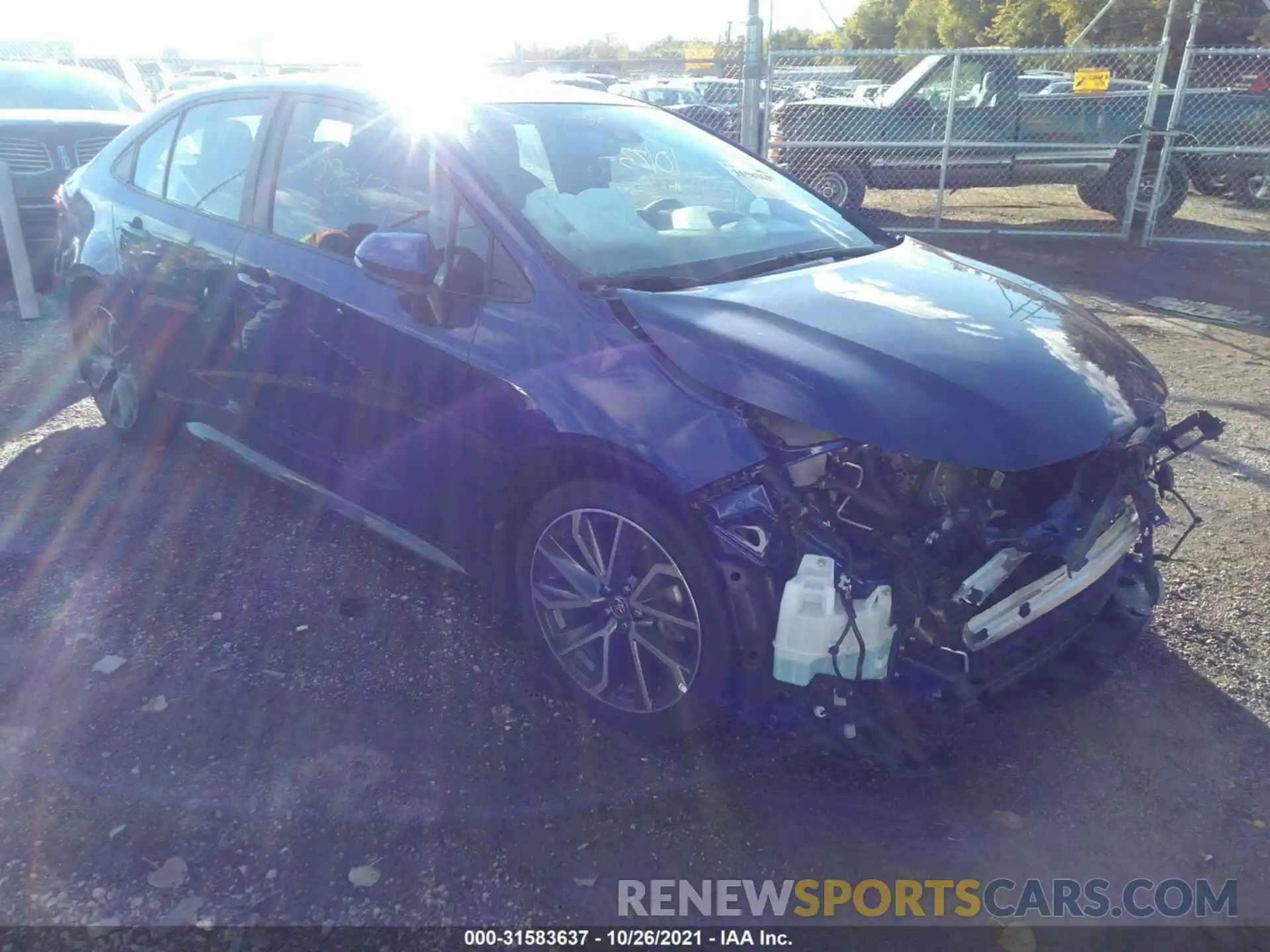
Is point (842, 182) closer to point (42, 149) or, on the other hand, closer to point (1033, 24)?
point (42, 149)

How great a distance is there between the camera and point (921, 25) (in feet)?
124

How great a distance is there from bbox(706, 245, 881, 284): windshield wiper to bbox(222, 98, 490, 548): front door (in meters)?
0.81

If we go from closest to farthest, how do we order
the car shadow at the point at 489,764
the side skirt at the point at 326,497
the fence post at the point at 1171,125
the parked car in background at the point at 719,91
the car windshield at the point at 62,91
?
1. the car shadow at the point at 489,764
2. the side skirt at the point at 326,497
3. the car windshield at the point at 62,91
4. the fence post at the point at 1171,125
5. the parked car in background at the point at 719,91

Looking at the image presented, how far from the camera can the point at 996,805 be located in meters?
2.75

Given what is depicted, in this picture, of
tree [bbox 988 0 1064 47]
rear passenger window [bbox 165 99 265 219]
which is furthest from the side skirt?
tree [bbox 988 0 1064 47]

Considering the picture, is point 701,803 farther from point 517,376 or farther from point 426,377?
point 426,377

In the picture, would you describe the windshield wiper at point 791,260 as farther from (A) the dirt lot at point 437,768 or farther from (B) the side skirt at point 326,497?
(A) the dirt lot at point 437,768

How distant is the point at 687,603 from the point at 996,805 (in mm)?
1052

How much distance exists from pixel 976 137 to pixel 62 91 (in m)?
9.62

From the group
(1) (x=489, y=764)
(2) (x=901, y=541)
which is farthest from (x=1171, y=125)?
(1) (x=489, y=764)

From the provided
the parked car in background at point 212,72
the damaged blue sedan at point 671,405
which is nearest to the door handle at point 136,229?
the damaged blue sedan at point 671,405

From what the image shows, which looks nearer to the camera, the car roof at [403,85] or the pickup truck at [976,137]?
the car roof at [403,85]

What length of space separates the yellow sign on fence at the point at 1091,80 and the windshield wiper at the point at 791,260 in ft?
28.2

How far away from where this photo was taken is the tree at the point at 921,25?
36.8 m
